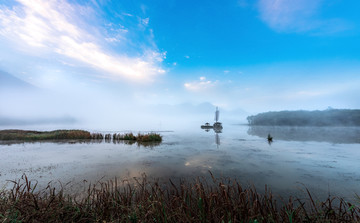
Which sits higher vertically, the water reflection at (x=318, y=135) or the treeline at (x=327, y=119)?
the treeline at (x=327, y=119)

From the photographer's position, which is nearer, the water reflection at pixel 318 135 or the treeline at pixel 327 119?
the water reflection at pixel 318 135

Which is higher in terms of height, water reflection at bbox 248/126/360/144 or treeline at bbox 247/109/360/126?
treeline at bbox 247/109/360/126

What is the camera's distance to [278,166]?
8.44 meters

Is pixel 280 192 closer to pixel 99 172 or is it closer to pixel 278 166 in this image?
pixel 278 166

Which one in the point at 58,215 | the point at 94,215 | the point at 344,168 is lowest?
the point at 344,168

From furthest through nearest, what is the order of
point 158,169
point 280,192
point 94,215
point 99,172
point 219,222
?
point 158,169
point 99,172
point 280,192
point 94,215
point 219,222

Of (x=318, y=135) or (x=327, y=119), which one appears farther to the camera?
(x=327, y=119)

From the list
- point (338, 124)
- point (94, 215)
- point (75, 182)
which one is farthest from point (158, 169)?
point (338, 124)

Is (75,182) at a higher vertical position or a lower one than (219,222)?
lower

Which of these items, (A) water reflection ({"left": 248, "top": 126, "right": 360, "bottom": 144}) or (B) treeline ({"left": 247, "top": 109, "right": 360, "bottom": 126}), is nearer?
(A) water reflection ({"left": 248, "top": 126, "right": 360, "bottom": 144})

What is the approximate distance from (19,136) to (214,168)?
89.2 ft

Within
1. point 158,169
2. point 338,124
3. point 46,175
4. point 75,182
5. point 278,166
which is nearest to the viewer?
point 75,182

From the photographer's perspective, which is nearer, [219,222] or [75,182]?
[219,222]

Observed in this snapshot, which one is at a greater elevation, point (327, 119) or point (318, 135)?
point (327, 119)
